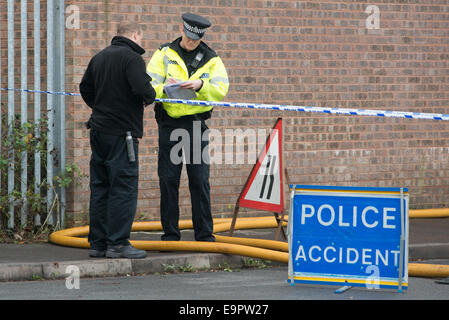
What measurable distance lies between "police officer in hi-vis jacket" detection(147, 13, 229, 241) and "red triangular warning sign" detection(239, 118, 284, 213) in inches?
29.4

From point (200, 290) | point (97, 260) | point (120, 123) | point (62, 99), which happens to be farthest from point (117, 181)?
point (62, 99)

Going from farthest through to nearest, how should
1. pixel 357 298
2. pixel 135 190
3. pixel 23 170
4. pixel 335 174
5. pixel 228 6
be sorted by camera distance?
pixel 335 174, pixel 228 6, pixel 23 170, pixel 135 190, pixel 357 298

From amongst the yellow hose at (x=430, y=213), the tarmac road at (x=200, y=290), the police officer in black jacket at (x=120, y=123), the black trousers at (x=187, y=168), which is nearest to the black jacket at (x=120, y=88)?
the police officer in black jacket at (x=120, y=123)

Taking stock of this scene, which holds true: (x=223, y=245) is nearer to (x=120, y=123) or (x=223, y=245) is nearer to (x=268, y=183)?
(x=268, y=183)

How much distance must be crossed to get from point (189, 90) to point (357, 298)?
272 cm

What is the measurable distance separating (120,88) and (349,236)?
2.39 metres

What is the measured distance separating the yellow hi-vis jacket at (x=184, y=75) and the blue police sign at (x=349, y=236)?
1770 mm

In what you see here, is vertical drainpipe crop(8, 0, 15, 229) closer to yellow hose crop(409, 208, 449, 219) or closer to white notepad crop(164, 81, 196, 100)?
white notepad crop(164, 81, 196, 100)

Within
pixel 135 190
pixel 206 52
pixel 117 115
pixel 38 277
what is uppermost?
pixel 206 52

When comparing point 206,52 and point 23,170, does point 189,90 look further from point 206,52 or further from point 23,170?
point 23,170

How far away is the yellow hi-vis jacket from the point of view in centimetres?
876

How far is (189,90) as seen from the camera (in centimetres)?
874

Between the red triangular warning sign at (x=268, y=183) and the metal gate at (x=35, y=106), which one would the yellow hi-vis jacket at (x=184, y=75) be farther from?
the metal gate at (x=35, y=106)
